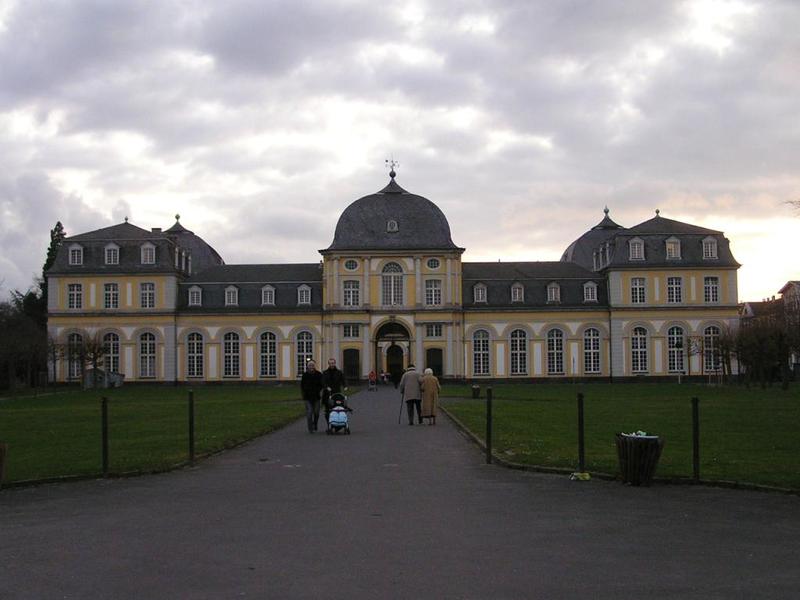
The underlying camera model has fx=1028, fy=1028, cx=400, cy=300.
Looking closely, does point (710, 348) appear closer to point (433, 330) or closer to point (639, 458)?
point (433, 330)

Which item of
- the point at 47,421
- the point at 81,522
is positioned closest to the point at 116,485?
the point at 81,522

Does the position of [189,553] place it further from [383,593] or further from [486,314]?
[486,314]

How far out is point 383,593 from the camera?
853cm

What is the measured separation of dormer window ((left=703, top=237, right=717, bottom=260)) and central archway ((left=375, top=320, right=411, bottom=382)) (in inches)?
931

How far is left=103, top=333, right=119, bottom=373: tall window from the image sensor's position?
79.0m

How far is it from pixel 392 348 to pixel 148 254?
67.6 ft

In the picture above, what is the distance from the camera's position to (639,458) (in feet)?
48.9

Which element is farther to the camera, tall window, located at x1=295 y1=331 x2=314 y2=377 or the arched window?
tall window, located at x1=295 y1=331 x2=314 y2=377

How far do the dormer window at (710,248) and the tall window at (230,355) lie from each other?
36.7 metres

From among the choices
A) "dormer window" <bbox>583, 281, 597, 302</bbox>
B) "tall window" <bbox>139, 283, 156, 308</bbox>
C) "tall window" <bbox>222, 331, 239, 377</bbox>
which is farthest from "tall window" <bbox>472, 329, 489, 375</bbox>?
"tall window" <bbox>139, 283, 156, 308</bbox>

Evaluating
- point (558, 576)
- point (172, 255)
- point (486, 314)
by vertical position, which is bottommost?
point (558, 576)

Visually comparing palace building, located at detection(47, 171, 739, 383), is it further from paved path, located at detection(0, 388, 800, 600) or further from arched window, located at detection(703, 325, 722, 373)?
paved path, located at detection(0, 388, 800, 600)

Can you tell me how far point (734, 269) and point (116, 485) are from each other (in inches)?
2751

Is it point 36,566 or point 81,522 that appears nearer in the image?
point 36,566
